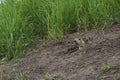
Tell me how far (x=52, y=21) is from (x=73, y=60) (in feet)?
2.56

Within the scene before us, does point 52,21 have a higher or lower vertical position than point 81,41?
higher

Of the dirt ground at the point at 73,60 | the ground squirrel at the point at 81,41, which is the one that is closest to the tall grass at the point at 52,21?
the dirt ground at the point at 73,60

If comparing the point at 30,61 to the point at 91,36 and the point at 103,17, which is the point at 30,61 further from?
the point at 103,17

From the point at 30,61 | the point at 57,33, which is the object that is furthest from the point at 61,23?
the point at 30,61

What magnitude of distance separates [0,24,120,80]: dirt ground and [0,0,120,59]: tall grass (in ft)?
Result: 0.40

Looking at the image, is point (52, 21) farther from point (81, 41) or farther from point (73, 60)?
point (73, 60)

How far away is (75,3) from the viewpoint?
3.96m

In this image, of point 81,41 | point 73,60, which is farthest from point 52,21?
point 73,60

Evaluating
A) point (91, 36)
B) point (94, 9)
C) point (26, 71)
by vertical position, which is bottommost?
point (26, 71)

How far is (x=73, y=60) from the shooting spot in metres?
3.25

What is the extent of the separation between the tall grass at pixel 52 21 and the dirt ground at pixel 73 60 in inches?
4.8

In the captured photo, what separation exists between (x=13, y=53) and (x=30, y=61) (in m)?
0.33

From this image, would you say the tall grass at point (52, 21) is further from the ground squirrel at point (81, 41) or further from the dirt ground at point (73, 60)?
the ground squirrel at point (81, 41)

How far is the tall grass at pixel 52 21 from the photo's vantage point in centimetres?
381
